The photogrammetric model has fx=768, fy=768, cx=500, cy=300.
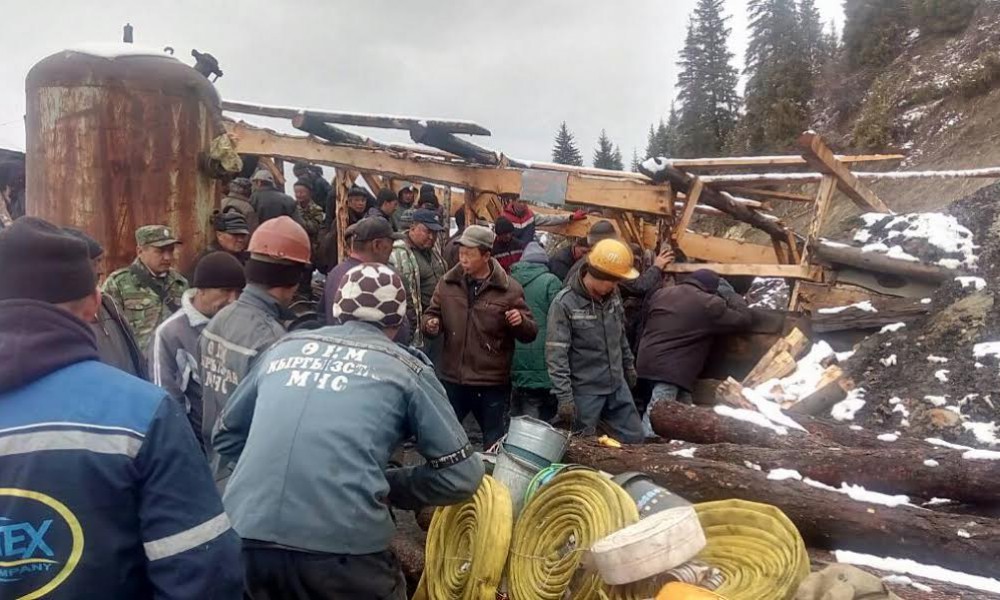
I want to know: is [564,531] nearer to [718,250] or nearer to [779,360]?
[779,360]

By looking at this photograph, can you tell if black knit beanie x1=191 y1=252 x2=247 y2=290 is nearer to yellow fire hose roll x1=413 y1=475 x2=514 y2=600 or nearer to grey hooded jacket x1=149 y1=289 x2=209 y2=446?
grey hooded jacket x1=149 y1=289 x2=209 y2=446

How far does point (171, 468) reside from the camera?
1.76 metres

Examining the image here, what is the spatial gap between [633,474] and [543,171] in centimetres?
454

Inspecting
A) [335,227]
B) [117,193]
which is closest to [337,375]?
[117,193]

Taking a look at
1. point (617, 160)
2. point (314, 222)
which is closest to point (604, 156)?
point (617, 160)

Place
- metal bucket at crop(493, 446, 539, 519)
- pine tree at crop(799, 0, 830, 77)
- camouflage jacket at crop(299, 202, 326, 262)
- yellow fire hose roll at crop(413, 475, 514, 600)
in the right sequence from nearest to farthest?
yellow fire hose roll at crop(413, 475, 514, 600) < metal bucket at crop(493, 446, 539, 519) < camouflage jacket at crop(299, 202, 326, 262) < pine tree at crop(799, 0, 830, 77)

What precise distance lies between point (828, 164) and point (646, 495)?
17.5ft

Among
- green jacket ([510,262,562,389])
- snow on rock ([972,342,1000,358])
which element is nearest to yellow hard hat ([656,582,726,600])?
green jacket ([510,262,562,389])

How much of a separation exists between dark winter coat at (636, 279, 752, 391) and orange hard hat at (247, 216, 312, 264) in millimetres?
3731

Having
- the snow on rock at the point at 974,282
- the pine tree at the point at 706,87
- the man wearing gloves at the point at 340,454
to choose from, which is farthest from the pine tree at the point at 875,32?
the man wearing gloves at the point at 340,454

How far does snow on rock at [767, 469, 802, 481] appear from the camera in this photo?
420 centimetres

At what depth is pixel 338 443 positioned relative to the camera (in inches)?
106

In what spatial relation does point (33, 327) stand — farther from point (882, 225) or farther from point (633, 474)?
point (882, 225)

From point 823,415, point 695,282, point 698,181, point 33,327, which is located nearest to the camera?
point 33,327
